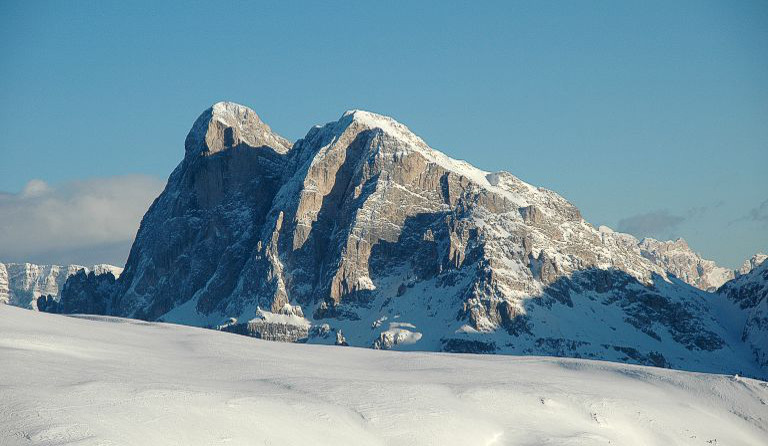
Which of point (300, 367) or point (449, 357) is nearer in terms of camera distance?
point (300, 367)

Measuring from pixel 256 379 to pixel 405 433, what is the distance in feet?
71.2

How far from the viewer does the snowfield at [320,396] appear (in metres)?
90.0

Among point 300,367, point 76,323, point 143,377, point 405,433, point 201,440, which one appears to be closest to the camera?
point 201,440

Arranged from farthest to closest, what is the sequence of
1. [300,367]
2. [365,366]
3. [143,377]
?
[365,366] → [300,367] → [143,377]

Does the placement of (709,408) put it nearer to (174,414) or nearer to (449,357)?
(449,357)

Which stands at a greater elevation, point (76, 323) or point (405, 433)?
point (76, 323)

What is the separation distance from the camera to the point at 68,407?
8900 cm

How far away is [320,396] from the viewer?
110 meters

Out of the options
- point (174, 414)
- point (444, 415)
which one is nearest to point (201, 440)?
point (174, 414)

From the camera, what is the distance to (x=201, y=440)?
286ft

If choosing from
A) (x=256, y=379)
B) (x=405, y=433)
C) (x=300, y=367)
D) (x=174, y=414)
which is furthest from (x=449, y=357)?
(x=174, y=414)

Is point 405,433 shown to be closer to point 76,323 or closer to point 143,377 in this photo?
point 143,377

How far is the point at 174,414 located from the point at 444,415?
28775mm

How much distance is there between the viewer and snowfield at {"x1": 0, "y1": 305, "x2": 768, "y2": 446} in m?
90.0
